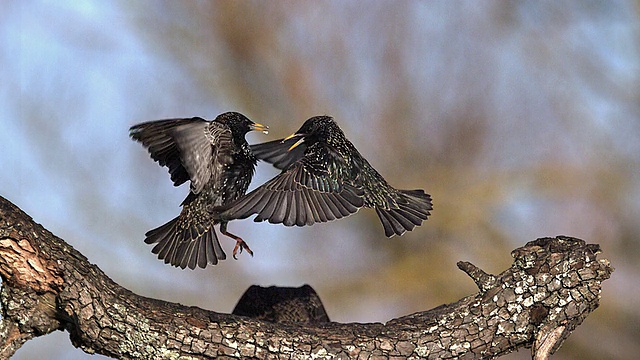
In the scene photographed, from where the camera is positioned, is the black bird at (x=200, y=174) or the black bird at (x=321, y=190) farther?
the black bird at (x=200, y=174)

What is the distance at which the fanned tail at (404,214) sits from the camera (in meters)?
2.57

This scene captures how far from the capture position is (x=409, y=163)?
13.3ft

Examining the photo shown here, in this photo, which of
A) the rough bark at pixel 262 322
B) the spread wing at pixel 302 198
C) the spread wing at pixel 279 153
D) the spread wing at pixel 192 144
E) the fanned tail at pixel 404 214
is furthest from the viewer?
the spread wing at pixel 279 153

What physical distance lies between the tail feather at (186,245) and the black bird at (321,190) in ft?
0.54

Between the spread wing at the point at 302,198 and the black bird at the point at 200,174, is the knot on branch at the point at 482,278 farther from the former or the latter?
the black bird at the point at 200,174

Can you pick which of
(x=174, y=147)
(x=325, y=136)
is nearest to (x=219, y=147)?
(x=174, y=147)

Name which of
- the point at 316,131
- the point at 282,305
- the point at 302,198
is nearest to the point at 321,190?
the point at 302,198

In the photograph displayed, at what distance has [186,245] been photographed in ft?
8.23

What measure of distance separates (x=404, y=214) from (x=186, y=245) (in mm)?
678

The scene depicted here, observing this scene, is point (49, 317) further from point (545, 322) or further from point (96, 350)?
point (545, 322)

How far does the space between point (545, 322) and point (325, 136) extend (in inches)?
34.2

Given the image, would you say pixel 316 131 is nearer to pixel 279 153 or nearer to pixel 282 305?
pixel 279 153

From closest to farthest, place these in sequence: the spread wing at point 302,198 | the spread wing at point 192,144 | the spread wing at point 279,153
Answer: the spread wing at point 302,198, the spread wing at point 192,144, the spread wing at point 279,153

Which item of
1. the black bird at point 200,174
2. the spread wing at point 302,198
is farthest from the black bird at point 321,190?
the black bird at point 200,174
